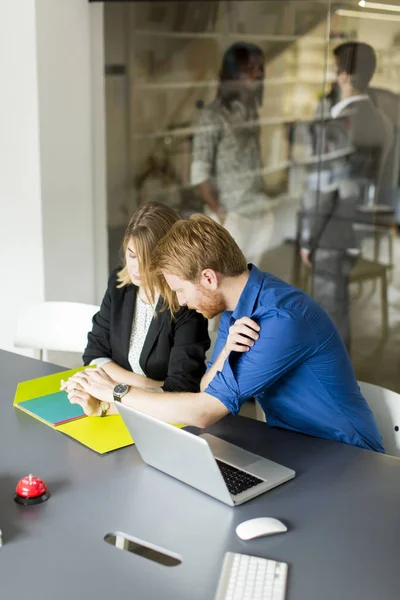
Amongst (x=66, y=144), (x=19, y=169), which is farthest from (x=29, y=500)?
(x=66, y=144)

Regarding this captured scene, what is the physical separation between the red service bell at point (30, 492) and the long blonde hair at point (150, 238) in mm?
981

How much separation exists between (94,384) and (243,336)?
0.49m

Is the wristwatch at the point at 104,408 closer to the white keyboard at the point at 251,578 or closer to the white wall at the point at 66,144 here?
the white keyboard at the point at 251,578

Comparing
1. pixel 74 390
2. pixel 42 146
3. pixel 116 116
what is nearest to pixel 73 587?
pixel 74 390

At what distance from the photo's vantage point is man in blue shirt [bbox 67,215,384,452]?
6.31ft

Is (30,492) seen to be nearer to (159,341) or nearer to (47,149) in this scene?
(159,341)

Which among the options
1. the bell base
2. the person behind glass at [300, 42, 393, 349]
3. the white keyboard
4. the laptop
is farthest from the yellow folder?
the person behind glass at [300, 42, 393, 349]

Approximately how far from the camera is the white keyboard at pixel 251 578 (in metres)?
1.29

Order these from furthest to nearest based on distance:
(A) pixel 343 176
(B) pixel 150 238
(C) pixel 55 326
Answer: (A) pixel 343 176 < (C) pixel 55 326 < (B) pixel 150 238

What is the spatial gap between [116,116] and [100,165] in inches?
13.0

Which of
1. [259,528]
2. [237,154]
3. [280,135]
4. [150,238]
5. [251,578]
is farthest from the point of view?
[237,154]

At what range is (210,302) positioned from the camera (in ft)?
6.76

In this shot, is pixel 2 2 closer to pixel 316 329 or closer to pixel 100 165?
pixel 100 165

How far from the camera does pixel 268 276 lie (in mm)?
2121
